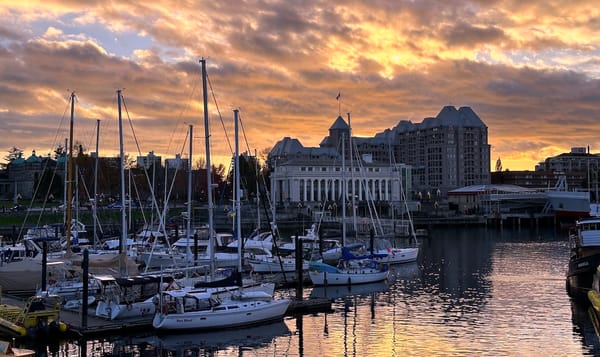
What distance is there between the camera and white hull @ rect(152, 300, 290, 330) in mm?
37844

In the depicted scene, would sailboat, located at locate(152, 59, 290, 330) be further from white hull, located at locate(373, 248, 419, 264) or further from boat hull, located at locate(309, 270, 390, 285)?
white hull, located at locate(373, 248, 419, 264)

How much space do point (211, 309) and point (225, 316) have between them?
869mm

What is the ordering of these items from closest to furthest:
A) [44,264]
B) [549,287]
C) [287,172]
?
[44,264] < [549,287] < [287,172]

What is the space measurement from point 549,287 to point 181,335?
31631 mm

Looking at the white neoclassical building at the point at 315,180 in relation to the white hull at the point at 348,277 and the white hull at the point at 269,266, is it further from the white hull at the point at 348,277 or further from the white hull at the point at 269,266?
the white hull at the point at 348,277

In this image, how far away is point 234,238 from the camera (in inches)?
3095

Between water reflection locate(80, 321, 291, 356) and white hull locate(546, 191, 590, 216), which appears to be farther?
white hull locate(546, 191, 590, 216)

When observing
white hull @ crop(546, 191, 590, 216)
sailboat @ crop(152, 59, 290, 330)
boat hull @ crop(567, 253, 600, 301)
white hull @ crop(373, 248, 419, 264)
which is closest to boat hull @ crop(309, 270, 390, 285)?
white hull @ crop(373, 248, 419, 264)

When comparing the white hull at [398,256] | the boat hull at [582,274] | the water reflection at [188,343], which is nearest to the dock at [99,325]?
the water reflection at [188,343]

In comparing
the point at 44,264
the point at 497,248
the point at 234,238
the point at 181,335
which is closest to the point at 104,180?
the point at 234,238

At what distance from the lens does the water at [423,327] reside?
35.9 meters

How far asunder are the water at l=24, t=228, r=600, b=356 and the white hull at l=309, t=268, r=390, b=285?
646 millimetres

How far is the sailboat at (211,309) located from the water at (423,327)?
589 mm

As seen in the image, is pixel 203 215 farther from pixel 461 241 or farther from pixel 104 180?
pixel 461 241
